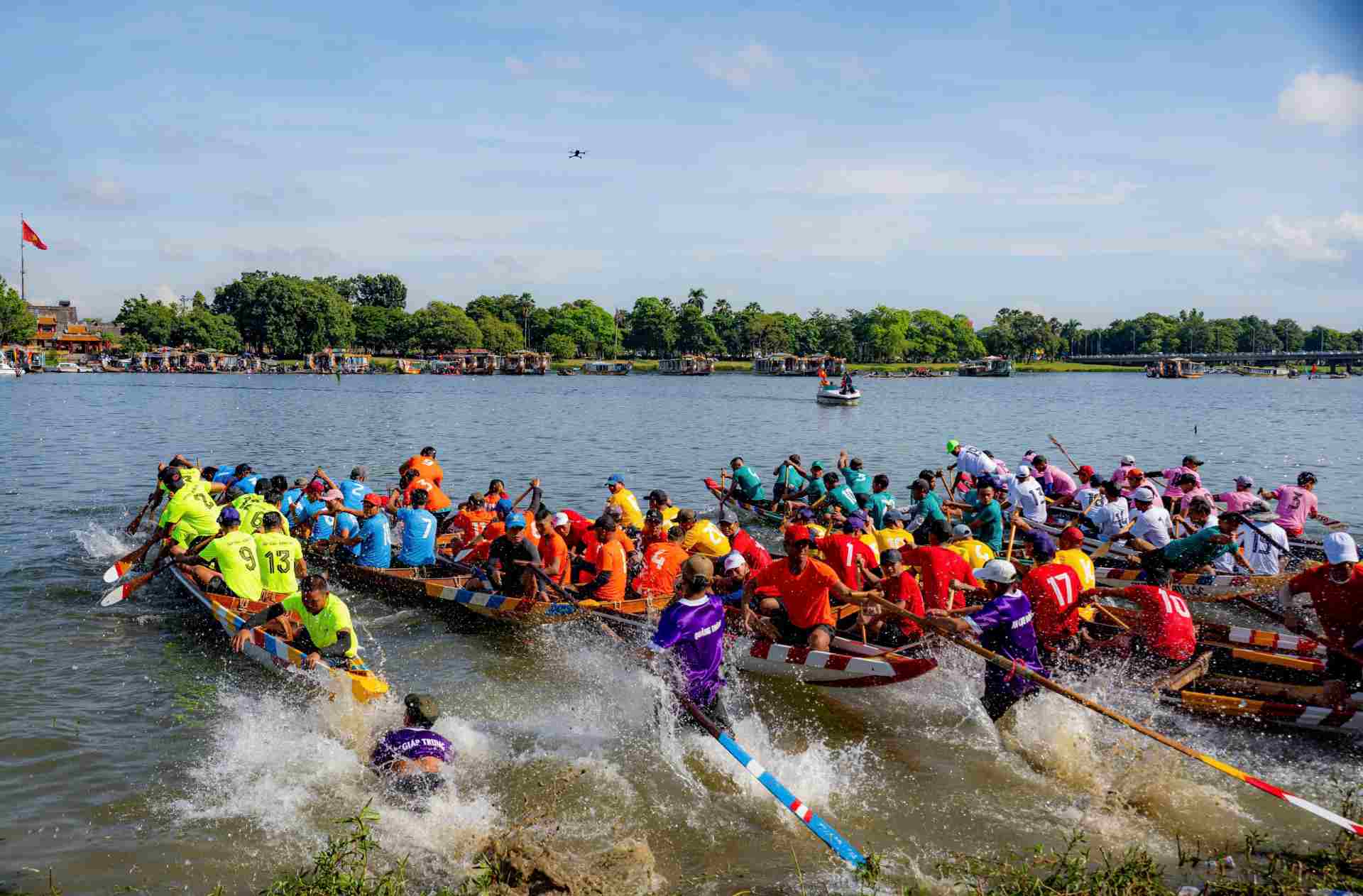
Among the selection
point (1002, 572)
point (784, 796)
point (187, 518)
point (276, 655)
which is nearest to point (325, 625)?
point (276, 655)

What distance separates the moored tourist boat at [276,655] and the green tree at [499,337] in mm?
136923

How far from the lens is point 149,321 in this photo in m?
128

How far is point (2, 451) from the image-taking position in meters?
38.4

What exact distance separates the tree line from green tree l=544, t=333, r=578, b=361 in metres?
0.19

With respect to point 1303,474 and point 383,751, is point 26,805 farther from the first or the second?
point 1303,474

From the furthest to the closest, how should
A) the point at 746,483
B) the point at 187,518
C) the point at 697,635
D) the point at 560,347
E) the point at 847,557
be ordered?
1. the point at 560,347
2. the point at 746,483
3. the point at 187,518
4. the point at 847,557
5. the point at 697,635

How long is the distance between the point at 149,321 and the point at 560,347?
60791 millimetres

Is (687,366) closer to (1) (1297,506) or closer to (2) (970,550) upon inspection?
(1) (1297,506)

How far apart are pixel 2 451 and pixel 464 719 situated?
122ft

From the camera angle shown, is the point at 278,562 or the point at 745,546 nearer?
the point at 278,562

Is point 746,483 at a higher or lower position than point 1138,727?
higher

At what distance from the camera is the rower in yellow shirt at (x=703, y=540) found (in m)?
13.7

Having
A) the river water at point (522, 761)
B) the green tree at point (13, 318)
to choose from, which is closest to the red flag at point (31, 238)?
the green tree at point (13, 318)

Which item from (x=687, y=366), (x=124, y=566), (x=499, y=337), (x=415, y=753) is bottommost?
(x=124, y=566)
